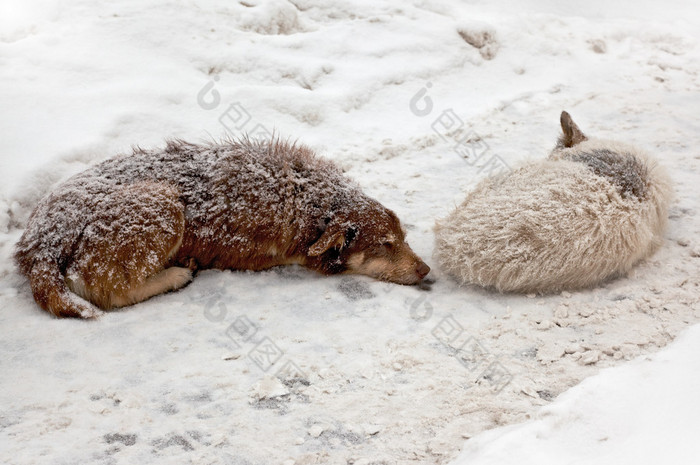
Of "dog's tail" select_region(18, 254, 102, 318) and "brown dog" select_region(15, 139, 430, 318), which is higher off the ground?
"brown dog" select_region(15, 139, 430, 318)

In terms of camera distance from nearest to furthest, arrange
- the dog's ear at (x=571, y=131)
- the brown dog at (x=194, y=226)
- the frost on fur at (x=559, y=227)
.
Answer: the brown dog at (x=194, y=226) < the frost on fur at (x=559, y=227) < the dog's ear at (x=571, y=131)

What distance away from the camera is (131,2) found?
8078 mm

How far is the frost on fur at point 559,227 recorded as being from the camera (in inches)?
181

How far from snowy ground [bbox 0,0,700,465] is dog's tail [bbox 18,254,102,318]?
0.42ft

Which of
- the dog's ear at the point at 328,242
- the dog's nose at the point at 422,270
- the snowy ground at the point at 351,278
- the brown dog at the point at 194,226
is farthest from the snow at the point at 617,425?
the dog's ear at the point at 328,242

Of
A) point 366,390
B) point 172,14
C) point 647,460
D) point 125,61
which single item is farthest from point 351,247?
point 172,14

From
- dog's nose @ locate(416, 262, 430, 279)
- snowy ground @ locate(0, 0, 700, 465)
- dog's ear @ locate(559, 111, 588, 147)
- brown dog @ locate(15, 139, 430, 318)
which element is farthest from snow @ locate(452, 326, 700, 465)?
dog's ear @ locate(559, 111, 588, 147)

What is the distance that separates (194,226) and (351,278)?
1417mm

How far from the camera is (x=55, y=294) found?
4336 mm

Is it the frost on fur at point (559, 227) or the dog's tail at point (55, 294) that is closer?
the dog's tail at point (55, 294)

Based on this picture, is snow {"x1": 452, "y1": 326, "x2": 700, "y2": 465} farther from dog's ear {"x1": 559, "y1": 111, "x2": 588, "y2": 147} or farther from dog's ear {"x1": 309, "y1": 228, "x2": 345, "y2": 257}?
dog's ear {"x1": 559, "y1": 111, "x2": 588, "y2": 147}

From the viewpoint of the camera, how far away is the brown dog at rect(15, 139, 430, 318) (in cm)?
448

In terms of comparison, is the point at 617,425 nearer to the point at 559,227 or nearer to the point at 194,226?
the point at 559,227

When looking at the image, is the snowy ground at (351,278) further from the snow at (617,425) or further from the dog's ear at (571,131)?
the dog's ear at (571,131)
